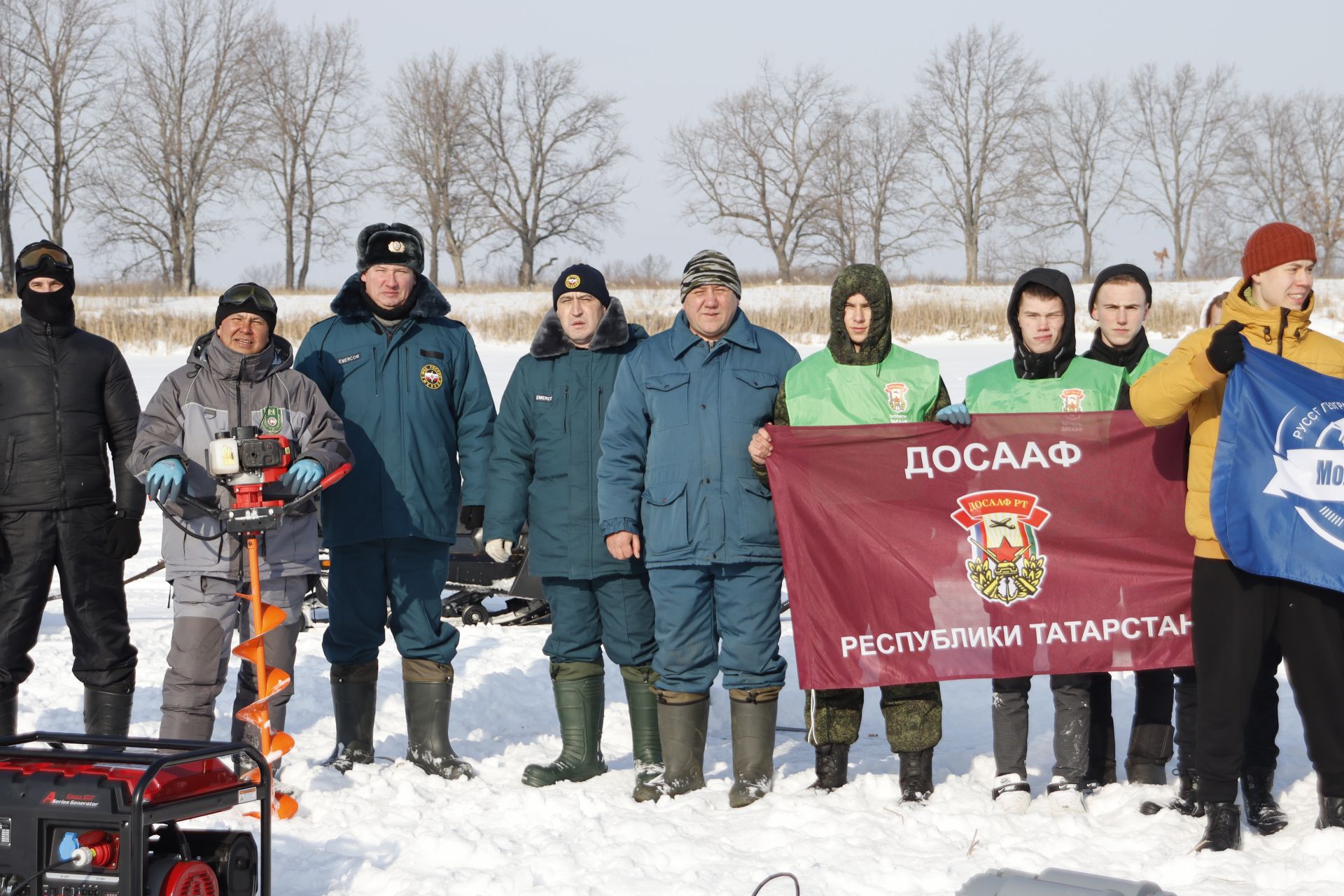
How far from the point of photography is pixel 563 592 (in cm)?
541

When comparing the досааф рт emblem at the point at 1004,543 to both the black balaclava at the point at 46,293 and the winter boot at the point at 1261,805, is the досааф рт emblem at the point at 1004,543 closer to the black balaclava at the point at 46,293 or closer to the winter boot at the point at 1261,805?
the winter boot at the point at 1261,805

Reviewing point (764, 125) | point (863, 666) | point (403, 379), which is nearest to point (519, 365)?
point (403, 379)

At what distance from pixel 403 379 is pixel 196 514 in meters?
1.10

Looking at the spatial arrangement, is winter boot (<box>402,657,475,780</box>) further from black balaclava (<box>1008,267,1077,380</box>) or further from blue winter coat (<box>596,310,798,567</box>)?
black balaclava (<box>1008,267,1077,380</box>)

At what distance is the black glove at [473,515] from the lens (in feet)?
17.8

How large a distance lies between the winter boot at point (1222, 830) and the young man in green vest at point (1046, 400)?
55 centimetres

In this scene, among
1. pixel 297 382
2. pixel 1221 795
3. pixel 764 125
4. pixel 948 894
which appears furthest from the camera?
pixel 764 125

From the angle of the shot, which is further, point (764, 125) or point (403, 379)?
point (764, 125)

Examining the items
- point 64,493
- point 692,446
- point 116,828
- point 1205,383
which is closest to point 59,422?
point 64,493

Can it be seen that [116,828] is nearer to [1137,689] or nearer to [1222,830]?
[1222,830]

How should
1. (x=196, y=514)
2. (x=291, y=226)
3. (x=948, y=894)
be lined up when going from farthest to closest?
(x=291, y=226)
(x=196, y=514)
(x=948, y=894)

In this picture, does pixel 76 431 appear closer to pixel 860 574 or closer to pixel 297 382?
pixel 297 382

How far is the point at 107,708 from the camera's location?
16.8 ft

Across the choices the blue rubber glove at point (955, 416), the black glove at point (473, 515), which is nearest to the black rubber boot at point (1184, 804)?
the blue rubber glove at point (955, 416)
